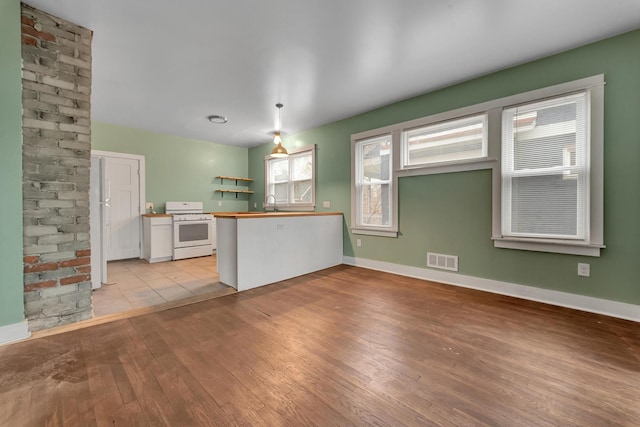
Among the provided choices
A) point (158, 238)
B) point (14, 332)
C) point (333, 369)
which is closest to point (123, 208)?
point (158, 238)

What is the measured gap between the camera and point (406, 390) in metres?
1.46

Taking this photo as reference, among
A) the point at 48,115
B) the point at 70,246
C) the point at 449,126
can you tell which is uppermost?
the point at 449,126

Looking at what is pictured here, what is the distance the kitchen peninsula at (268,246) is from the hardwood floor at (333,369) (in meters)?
0.68

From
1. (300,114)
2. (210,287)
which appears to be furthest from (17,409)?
(300,114)

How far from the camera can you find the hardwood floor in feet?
4.23

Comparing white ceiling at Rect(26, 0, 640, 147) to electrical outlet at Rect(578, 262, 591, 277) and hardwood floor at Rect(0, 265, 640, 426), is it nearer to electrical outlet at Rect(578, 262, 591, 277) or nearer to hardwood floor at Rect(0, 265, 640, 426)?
electrical outlet at Rect(578, 262, 591, 277)

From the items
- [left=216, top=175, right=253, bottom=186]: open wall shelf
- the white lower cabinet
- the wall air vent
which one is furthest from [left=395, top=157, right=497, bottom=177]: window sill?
the white lower cabinet

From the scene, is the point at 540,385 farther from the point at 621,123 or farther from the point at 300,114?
the point at 300,114

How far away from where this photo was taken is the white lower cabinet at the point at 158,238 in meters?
4.58

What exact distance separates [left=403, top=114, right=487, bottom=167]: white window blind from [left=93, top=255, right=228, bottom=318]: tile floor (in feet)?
10.5

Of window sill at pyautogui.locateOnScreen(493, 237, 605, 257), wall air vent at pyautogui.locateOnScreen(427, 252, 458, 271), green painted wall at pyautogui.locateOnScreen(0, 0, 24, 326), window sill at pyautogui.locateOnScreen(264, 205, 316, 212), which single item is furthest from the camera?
window sill at pyautogui.locateOnScreen(264, 205, 316, 212)

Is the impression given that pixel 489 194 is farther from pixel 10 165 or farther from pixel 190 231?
pixel 190 231

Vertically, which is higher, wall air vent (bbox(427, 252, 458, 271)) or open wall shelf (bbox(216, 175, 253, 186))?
open wall shelf (bbox(216, 175, 253, 186))

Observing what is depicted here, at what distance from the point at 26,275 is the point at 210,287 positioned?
1.56m
